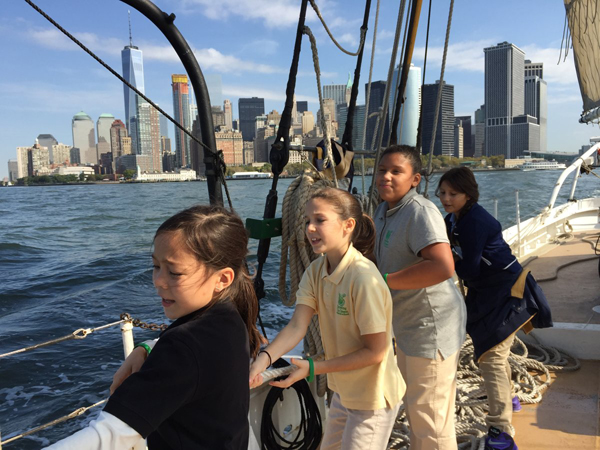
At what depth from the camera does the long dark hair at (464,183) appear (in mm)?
2129

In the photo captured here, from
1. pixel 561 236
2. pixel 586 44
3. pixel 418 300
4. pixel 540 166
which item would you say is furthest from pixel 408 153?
pixel 540 166

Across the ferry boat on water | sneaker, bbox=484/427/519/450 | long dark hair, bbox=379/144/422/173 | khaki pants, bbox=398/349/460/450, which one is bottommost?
sneaker, bbox=484/427/519/450

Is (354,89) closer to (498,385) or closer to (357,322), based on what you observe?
(498,385)

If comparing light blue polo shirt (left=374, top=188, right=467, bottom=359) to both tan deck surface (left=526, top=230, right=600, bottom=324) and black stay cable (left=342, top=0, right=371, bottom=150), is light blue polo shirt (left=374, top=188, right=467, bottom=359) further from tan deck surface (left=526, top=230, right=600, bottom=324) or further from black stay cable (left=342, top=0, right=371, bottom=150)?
tan deck surface (left=526, top=230, right=600, bottom=324)

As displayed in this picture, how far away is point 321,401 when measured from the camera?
2385mm

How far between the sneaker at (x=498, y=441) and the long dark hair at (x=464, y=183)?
0.97m

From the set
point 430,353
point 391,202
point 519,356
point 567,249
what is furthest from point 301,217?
point 567,249

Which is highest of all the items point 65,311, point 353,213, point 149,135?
point 149,135

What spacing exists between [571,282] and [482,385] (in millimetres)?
2273

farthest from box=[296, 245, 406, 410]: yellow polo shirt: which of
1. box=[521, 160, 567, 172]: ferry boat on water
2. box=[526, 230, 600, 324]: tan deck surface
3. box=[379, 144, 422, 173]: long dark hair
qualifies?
box=[521, 160, 567, 172]: ferry boat on water

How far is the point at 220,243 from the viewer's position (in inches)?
41.8

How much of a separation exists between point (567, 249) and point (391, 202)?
5.11 m

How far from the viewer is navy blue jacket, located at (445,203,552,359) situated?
2090 millimetres

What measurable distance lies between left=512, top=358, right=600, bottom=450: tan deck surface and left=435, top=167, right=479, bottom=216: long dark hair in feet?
3.78
